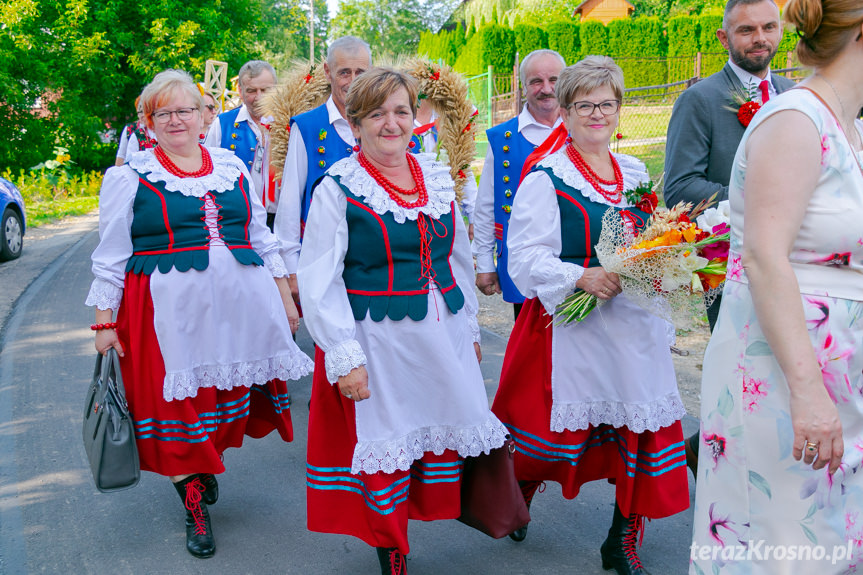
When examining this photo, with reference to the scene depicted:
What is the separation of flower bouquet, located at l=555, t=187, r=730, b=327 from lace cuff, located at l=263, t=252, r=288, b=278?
1.77 m

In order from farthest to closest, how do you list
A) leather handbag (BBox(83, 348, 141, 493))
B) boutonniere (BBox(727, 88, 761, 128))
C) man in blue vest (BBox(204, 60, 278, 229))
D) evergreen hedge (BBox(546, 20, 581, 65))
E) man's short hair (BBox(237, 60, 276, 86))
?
evergreen hedge (BBox(546, 20, 581, 65)) → man's short hair (BBox(237, 60, 276, 86)) → man in blue vest (BBox(204, 60, 278, 229)) → boutonniere (BBox(727, 88, 761, 128)) → leather handbag (BBox(83, 348, 141, 493))

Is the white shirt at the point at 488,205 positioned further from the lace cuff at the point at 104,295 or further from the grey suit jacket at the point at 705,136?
the lace cuff at the point at 104,295

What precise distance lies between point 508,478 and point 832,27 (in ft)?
6.69

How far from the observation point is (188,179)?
396cm

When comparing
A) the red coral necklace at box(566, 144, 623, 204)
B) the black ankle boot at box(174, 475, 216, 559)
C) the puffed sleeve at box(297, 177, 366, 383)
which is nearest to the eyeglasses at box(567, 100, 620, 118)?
the red coral necklace at box(566, 144, 623, 204)

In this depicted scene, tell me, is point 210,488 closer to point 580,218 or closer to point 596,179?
point 580,218

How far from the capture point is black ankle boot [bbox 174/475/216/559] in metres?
3.80

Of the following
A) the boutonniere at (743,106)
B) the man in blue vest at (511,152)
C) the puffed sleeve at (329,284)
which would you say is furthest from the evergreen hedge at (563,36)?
the puffed sleeve at (329,284)

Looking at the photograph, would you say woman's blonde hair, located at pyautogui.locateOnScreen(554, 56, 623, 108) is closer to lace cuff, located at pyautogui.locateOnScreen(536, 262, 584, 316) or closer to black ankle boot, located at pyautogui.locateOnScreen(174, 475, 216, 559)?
lace cuff, located at pyautogui.locateOnScreen(536, 262, 584, 316)

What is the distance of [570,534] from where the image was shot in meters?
3.93

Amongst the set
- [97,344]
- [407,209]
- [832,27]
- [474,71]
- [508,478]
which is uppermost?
[474,71]

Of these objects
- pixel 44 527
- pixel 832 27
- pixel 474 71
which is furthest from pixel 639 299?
pixel 474 71

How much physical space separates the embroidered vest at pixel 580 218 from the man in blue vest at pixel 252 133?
3392 mm

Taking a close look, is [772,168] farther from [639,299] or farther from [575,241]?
[575,241]
